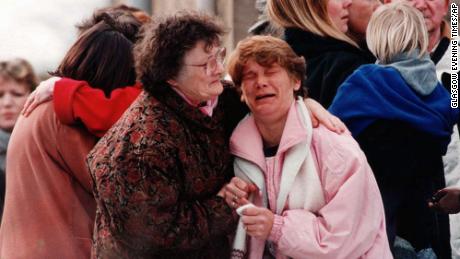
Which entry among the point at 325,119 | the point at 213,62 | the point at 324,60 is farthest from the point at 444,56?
the point at 213,62

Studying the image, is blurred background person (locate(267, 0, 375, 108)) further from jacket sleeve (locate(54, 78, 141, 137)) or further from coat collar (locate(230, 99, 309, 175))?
jacket sleeve (locate(54, 78, 141, 137))

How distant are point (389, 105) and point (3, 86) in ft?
6.93

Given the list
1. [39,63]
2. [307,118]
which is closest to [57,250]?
[307,118]

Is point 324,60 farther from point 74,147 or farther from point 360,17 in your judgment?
point 74,147

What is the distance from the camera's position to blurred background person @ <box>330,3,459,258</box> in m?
2.98

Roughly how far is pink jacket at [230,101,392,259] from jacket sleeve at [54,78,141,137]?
50 centimetres

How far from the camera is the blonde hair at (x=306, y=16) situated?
330 cm

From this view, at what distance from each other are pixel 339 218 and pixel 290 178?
210 mm

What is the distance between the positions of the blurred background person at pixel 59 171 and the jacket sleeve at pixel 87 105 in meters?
0.06

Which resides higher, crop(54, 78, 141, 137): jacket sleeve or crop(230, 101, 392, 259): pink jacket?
crop(54, 78, 141, 137): jacket sleeve

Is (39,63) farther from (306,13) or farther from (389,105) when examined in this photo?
(389,105)

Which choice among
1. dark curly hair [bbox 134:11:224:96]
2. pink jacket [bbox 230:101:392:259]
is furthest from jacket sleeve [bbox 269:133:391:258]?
dark curly hair [bbox 134:11:224:96]

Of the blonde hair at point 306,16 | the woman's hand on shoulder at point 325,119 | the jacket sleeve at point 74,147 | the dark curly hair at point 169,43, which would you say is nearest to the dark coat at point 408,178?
the woman's hand on shoulder at point 325,119

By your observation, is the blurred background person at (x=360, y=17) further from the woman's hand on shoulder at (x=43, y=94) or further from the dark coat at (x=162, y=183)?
the woman's hand on shoulder at (x=43, y=94)
